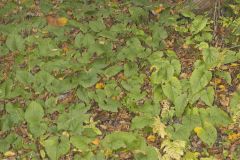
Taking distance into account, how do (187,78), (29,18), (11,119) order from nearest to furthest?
(11,119) → (187,78) → (29,18)

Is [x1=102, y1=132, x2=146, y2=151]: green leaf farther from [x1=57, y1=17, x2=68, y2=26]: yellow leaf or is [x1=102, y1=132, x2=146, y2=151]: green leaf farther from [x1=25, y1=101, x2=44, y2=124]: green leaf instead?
[x1=57, y1=17, x2=68, y2=26]: yellow leaf

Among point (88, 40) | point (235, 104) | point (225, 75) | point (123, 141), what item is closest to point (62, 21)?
point (88, 40)

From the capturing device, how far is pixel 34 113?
559 cm

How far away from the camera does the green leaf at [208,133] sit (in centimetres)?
517

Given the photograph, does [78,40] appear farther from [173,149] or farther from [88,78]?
[173,149]

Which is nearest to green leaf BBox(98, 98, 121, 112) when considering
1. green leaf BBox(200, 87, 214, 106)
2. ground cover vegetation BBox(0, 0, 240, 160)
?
ground cover vegetation BBox(0, 0, 240, 160)

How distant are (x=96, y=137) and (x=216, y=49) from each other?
2.30 meters

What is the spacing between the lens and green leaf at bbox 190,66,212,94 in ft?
18.4

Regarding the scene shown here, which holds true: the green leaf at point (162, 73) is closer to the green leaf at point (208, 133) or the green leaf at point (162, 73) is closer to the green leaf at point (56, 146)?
the green leaf at point (208, 133)

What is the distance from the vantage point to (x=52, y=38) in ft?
23.5

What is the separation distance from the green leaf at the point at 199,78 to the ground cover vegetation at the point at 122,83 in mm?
15

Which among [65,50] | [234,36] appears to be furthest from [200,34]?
[65,50]

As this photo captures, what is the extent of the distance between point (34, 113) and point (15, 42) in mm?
1755

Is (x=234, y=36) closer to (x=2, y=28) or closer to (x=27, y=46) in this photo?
(x=27, y=46)
